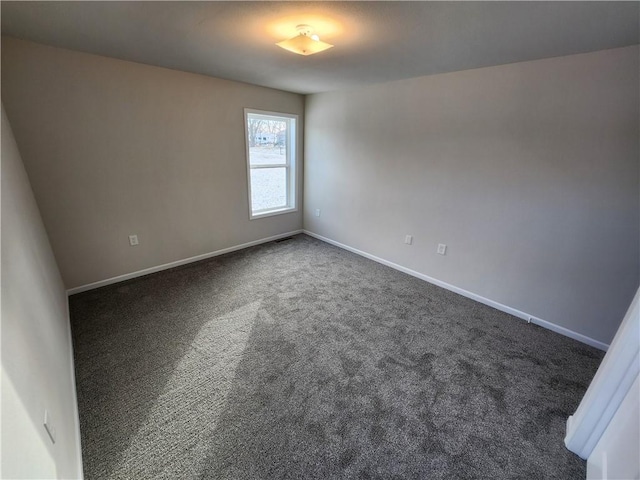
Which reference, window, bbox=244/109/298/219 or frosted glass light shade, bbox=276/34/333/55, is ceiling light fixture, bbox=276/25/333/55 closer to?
frosted glass light shade, bbox=276/34/333/55

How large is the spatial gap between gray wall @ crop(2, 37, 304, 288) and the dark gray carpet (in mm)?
568

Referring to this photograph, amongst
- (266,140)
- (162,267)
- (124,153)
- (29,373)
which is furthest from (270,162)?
(29,373)

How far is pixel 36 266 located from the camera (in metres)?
1.60

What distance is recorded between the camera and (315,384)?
5.98 feet

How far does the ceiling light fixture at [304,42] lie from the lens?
175cm

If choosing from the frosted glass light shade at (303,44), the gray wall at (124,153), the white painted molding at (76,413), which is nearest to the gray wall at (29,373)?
the white painted molding at (76,413)

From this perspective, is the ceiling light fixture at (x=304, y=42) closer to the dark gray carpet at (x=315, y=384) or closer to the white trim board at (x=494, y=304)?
the dark gray carpet at (x=315, y=384)

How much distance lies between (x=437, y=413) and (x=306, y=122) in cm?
391

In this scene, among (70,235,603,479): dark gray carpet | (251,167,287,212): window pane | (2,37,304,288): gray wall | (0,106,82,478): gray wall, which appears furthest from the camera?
(251,167,287,212): window pane

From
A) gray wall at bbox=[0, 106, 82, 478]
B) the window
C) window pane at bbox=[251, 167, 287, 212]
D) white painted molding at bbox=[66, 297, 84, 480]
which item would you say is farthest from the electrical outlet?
window pane at bbox=[251, 167, 287, 212]

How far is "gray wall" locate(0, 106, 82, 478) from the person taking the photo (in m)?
0.75

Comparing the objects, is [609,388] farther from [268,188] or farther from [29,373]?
[268,188]

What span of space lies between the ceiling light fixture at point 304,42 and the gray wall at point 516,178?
156cm

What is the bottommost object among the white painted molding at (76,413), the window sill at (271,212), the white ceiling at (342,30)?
the white painted molding at (76,413)
